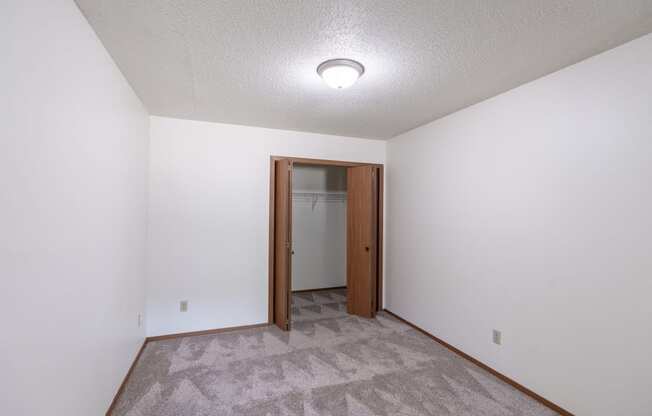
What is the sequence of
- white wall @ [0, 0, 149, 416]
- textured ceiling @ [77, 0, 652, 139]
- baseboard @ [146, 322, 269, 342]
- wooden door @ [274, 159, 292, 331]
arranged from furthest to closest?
wooden door @ [274, 159, 292, 331] < baseboard @ [146, 322, 269, 342] < textured ceiling @ [77, 0, 652, 139] < white wall @ [0, 0, 149, 416]

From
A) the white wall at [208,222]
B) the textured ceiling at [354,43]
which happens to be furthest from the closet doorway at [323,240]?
the textured ceiling at [354,43]

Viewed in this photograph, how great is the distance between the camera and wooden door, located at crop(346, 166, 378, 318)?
3.99 meters

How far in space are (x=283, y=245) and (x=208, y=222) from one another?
2.93 ft

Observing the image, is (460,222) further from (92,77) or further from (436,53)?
(92,77)

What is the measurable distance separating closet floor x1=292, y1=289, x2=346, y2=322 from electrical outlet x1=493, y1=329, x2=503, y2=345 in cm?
193

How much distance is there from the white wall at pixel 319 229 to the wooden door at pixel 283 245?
1.53 m

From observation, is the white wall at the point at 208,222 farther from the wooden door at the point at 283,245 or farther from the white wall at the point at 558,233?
the white wall at the point at 558,233

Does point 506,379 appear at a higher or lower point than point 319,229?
lower

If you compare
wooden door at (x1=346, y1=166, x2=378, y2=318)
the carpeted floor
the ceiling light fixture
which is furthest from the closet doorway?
the ceiling light fixture

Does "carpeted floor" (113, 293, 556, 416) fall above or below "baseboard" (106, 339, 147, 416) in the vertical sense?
below

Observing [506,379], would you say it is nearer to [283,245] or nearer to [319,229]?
[283,245]

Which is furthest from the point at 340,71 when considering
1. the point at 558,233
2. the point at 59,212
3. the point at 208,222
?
the point at 208,222

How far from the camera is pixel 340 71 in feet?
6.74

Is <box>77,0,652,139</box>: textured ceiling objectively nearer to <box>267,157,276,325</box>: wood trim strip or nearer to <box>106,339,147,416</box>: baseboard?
<box>267,157,276,325</box>: wood trim strip
